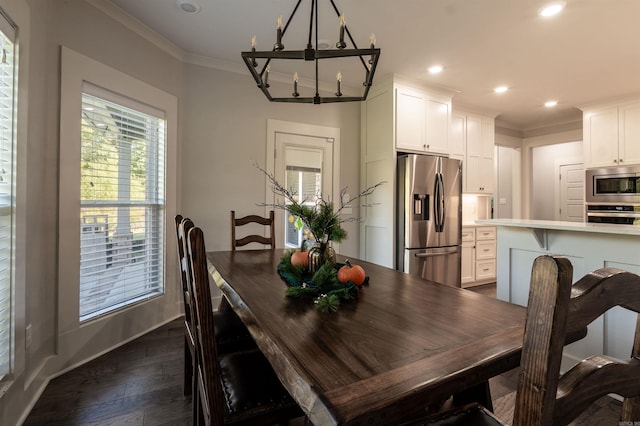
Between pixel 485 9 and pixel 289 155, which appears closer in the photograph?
pixel 485 9

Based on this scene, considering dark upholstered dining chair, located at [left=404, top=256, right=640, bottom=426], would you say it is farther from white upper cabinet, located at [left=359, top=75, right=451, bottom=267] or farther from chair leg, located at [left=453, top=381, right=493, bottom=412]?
white upper cabinet, located at [left=359, top=75, right=451, bottom=267]

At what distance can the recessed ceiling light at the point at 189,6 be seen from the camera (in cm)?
230

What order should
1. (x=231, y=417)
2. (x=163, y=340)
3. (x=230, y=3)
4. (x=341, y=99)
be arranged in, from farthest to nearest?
(x=163, y=340), (x=230, y=3), (x=341, y=99), (x=231, y=417)

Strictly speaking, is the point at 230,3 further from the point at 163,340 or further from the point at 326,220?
the point at 163,340

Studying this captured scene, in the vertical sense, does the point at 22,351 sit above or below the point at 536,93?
below

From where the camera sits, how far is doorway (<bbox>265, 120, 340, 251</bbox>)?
141 inches

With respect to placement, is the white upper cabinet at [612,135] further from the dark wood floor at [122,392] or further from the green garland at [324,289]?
the dark wood floor at [122,392]

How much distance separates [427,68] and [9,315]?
3944 millimetres

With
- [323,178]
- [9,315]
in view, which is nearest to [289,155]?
[323,178]

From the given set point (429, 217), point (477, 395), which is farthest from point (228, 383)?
point (429, 217)

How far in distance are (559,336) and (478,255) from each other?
4.50 m

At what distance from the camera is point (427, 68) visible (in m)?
3.36

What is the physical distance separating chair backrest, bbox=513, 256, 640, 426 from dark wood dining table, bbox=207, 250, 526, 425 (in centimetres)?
23

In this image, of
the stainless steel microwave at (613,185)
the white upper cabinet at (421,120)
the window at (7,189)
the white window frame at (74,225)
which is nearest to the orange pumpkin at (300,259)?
the window at (7,189)
